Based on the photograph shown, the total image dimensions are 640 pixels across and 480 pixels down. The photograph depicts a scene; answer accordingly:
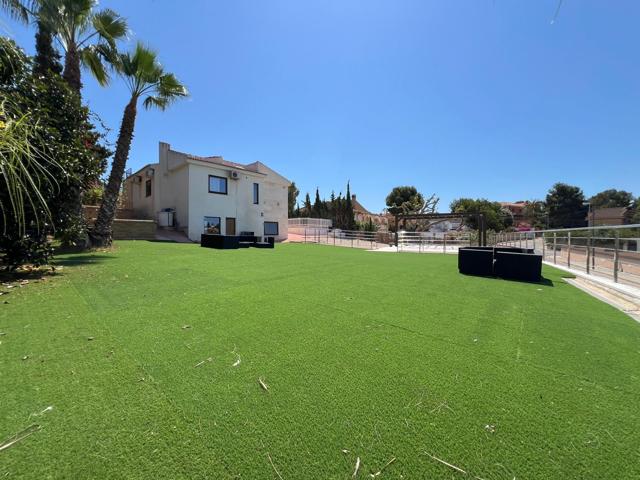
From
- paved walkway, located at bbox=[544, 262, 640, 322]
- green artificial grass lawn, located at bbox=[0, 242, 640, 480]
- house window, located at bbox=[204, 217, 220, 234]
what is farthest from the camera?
house window, located at bbox=[204, 217, 220, 234]

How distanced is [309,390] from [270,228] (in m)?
21.0

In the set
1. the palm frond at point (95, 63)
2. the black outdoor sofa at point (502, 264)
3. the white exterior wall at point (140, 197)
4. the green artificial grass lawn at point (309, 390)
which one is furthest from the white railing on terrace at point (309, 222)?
the green artificial grass lawn at point (309, 390)

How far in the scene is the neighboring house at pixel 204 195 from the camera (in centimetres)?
1719

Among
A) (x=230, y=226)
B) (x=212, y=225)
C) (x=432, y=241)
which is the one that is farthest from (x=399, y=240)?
(x=212, y=225)

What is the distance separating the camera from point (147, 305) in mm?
3652

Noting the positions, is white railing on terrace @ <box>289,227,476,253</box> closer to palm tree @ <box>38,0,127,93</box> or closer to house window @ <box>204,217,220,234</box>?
house window @ <box>204,217,220,234</box>

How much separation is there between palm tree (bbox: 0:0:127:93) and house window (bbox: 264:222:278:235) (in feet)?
44.3

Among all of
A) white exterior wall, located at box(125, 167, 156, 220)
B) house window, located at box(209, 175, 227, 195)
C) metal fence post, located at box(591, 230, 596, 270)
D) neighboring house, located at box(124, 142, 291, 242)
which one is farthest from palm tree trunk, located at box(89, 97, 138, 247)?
metal fence post, located at box(591, 230, 596, 270)

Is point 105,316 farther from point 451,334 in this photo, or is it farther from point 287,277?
point 451,334

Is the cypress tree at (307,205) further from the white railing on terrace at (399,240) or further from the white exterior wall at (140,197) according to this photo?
the white exterior wall at (140,197)

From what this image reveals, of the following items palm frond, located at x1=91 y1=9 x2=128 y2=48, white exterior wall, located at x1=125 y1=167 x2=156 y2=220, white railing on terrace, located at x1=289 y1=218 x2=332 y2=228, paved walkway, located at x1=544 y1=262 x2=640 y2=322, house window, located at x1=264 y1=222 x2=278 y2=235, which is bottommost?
paved walkway, located at x1=544 y1=262 x2=640 y2=322

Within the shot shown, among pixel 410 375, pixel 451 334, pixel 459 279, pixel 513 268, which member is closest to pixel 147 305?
pixel 410 375

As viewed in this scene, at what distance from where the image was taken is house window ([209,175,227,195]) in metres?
18.1

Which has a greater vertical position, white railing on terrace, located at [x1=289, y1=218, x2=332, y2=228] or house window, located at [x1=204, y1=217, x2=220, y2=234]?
white railing on terrace, located at [x1=289, y1=218, x2=332, y2=228]
